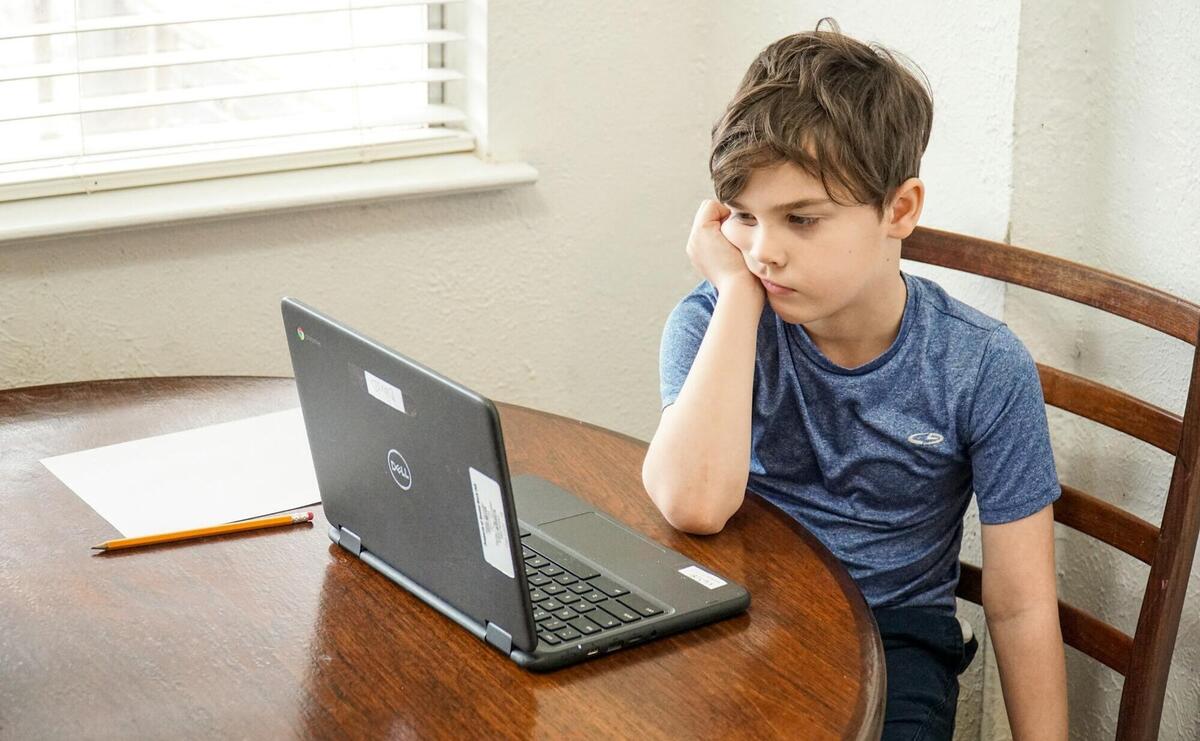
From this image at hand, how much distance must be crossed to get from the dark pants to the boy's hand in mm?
373

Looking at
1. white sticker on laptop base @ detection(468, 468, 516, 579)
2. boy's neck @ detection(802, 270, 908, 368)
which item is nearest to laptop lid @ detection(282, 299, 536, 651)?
white sticker on laptop base @ detection(468, 468, 516, 579)

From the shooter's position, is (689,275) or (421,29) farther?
(689,275)

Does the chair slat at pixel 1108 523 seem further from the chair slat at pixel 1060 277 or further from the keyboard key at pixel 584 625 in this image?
the keyboard key at pixel 584 625

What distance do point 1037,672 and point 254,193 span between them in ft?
4.16

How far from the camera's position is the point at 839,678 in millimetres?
1010

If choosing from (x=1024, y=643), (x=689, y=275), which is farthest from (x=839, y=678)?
(x=689, y=275)

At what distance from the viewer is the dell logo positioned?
3.43 ft

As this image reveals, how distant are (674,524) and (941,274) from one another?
0.70 meters

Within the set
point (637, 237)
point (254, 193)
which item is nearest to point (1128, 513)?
point (637, 237)

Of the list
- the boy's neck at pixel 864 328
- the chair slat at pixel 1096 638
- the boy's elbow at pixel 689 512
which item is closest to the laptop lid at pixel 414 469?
the boy's elbow at pixel 689 512

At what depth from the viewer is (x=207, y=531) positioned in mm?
1226

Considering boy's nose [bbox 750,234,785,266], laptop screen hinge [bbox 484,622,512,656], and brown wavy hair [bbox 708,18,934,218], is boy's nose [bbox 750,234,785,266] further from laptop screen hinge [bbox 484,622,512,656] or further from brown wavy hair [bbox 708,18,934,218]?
laptop screen hinge [bbox 484,622,512,656]

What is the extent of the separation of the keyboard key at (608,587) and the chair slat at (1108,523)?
62cm

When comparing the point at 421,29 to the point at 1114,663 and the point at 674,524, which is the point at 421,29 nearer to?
the point at 674,524
